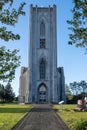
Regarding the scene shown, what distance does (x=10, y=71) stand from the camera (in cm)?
1866

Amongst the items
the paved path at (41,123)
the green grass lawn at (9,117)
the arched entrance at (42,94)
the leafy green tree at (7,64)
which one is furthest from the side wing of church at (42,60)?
the leafy green tree at (7,64)

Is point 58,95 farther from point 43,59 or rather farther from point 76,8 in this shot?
point 76,8

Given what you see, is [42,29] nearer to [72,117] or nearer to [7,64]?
[72,117]

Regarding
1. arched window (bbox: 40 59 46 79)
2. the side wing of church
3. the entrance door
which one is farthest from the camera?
arched window (bbox: 40 59 46 79)

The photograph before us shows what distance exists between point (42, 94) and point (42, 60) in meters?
9.81

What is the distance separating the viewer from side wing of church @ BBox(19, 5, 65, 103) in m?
95.6

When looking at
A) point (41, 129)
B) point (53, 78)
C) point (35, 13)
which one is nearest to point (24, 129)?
point (41, 129)

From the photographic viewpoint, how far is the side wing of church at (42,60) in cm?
9562

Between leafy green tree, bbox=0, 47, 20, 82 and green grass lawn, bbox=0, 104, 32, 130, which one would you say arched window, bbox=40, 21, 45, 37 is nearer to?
green grass lawn, bbox=0, 104, 32, 130

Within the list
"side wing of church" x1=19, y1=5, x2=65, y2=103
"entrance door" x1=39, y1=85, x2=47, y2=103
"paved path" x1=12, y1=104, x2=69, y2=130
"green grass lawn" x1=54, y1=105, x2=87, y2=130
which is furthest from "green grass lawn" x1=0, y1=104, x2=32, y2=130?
"entrance door" x1=39, y1=85, x2=47, y2=103

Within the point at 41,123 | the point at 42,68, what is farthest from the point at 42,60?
the point at 41,123

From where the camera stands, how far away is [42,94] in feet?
318

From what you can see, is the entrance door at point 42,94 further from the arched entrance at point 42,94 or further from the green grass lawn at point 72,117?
the green grass lawn at point 72,117

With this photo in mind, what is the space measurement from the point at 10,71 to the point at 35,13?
8260cm
